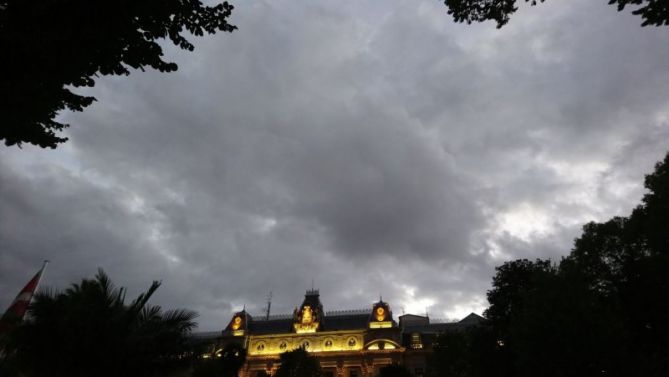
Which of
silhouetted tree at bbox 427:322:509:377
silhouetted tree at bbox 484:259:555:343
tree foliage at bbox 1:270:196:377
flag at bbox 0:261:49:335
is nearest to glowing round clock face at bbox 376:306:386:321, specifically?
silhouetted tree at bbox 427:322:509:377

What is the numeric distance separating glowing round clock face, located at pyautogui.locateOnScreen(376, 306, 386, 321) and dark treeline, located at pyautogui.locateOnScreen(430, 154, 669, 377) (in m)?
26.5

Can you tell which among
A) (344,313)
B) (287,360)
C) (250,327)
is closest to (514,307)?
(287,360)

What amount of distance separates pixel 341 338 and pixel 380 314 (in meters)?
7.98

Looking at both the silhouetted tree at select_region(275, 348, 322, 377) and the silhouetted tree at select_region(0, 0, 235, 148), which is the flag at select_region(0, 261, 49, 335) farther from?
the silhouetted tree at select_region(275, 348, 322, 377)

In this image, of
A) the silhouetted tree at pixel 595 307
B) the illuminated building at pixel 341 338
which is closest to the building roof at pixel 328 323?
the illuminated building at pixel 341 338

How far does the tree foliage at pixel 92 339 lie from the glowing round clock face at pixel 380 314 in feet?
198

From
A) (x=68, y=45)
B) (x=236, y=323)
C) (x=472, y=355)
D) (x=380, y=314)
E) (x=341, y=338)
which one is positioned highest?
(x=380, y=314)

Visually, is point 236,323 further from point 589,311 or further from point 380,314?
point 589,311

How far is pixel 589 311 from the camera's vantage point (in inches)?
803

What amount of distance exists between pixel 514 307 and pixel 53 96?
3306 cm

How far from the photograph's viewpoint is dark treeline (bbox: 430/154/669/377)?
19.5m

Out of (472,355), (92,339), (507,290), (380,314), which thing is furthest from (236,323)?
(92,339)

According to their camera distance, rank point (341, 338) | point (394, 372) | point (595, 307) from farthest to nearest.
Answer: point (341, 338) < point (394, 372) < point (595, 307)

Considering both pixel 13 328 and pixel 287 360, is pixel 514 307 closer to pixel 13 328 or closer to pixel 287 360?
pixel 287 360
